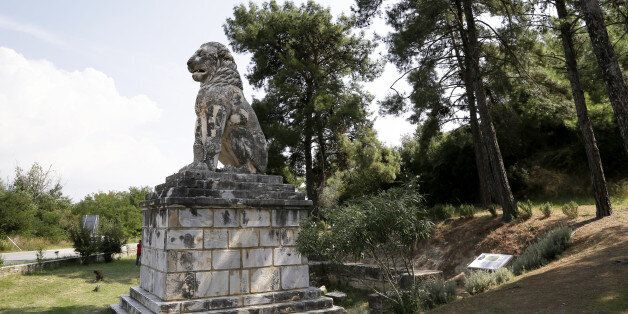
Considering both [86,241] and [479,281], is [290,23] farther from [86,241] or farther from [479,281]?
[479,281]

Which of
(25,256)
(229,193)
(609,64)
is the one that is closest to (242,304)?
(229,193)

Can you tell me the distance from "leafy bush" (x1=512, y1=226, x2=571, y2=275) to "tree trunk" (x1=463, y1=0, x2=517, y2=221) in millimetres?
2550

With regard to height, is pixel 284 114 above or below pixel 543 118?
above

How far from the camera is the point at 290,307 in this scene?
655cm

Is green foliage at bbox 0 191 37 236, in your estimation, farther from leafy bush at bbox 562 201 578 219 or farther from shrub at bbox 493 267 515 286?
leafy bush at bbox 562 201 578 219

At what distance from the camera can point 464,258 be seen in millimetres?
12422

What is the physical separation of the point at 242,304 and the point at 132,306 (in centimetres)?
179

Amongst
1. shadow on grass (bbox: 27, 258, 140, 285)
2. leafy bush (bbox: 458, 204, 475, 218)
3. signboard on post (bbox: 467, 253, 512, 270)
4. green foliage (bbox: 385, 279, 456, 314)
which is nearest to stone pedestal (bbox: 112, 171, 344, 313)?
green foliage (bbox: 385, 279, 456, 314)

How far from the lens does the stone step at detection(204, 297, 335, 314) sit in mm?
6164

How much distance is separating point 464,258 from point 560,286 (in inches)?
210

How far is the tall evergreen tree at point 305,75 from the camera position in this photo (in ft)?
61.8

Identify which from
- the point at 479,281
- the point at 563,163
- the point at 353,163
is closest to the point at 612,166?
the point at 563,163

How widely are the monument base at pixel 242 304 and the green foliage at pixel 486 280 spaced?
3.12 m

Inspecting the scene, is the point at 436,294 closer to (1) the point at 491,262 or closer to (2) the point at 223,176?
(1) the point at 491,262
